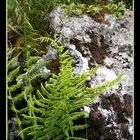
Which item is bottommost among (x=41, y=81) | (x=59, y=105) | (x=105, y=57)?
(x=59, y=105)

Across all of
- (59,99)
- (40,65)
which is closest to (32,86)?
(40,65)

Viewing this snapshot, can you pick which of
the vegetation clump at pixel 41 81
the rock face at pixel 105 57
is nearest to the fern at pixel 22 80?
the vegetation clump at pixel 41 81

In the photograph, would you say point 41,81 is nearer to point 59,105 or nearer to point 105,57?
point 59,105

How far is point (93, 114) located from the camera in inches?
135

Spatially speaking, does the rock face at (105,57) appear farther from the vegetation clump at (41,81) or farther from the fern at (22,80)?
the fern at (22,80)

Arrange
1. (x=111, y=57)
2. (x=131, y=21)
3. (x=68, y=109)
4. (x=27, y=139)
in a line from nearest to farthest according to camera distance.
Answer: (x=68, y=109) → (x=27, y=139) → (x=111, y=57) → (x=131, y=21)

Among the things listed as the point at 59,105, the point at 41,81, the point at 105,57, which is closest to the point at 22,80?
the point at 41,81

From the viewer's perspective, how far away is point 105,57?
3877 mm

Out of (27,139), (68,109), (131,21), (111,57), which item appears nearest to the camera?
(68,109)

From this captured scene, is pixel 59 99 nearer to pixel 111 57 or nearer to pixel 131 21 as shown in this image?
pixel 111 57

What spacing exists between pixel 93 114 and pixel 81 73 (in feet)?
1.30

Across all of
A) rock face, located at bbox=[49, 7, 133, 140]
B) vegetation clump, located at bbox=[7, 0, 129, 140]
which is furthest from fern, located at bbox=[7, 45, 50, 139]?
rock face, located at bbox=[49, 7, 133, 140]

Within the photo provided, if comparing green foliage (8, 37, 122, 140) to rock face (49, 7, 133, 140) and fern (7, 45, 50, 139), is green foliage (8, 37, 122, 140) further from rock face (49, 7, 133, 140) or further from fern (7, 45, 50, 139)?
rock face (49, 7, 133, 140)

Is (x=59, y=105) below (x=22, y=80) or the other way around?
below
